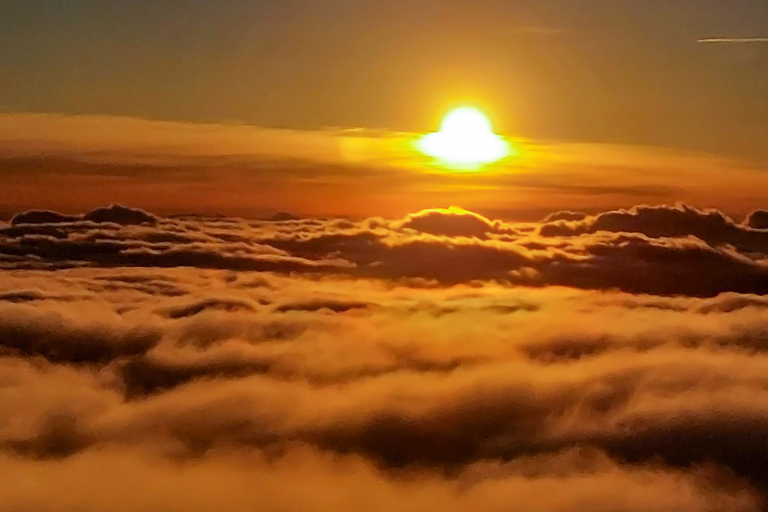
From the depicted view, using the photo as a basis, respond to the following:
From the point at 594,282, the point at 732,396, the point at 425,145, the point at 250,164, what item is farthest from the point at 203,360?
the point at 732,396

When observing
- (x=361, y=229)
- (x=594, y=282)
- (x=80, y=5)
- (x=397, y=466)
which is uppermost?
(x=80, y=5)

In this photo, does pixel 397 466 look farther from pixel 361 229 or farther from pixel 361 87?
pixel 361 87

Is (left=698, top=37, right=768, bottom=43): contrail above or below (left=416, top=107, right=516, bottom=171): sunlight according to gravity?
above

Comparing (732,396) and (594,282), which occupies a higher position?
(594,282)

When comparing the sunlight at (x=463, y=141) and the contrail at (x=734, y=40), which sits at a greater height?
the contrail at (x=734, y=40)

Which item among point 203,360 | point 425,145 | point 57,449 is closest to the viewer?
point 57,449

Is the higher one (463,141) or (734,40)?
(734,40)

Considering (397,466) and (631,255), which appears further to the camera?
(631,255)

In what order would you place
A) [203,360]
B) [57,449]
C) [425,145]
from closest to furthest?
[57,449]
[425,145]
[203,360]
